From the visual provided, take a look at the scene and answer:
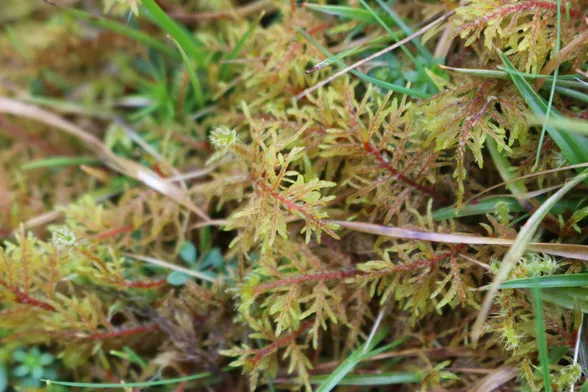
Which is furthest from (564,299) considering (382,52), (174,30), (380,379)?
(174,30)

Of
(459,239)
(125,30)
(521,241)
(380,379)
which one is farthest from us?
(125,30)

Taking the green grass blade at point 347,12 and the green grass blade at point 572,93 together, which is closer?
the green grass blade at point 572,93

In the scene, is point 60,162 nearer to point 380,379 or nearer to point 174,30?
point 174,30

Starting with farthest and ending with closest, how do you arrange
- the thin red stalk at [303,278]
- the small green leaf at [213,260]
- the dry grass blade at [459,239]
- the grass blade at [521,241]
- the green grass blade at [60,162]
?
the green grass blade at [60,162], the small green leaf at [213,260], the thin red stalk at [303,278], the dry grass blade at [459,239], the grass blade at [521,241]

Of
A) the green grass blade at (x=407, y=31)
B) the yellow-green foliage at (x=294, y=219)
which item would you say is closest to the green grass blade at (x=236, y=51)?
the yellow-green foliage at (x=294, y=219)

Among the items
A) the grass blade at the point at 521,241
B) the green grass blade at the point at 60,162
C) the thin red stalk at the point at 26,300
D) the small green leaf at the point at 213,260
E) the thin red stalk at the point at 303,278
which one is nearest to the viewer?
the grass blade at the point at 521,241

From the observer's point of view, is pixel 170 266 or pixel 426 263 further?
pixel 170 266

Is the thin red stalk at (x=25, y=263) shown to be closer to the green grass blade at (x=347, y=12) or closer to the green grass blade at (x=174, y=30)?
the green grass blade at (x=174, y=30)

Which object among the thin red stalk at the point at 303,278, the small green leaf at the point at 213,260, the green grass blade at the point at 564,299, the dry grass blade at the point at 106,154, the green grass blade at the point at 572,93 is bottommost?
the small green leaf at the point at 213,260
